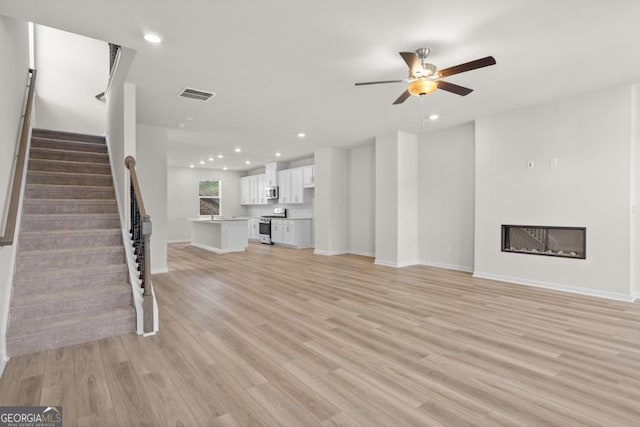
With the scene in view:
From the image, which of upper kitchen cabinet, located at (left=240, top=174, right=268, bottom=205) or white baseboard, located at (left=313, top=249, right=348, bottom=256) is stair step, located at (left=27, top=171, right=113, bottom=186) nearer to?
white baseboard, located at (left=313, top=249, right=348, bottom=256)

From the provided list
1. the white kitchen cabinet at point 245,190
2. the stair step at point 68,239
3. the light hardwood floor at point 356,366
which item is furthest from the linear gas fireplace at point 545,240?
the white kitchen cabinet at point 245,190

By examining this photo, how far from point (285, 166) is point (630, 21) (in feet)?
29.1

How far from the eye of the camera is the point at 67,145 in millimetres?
4938

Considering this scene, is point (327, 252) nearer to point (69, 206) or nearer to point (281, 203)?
point (281, 203)

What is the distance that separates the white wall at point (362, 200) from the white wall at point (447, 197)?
1.35 metres

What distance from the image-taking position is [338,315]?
3.54m

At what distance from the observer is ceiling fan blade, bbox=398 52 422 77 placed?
2.78 meters

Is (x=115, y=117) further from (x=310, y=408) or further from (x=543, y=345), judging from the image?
(x=543, y=345)

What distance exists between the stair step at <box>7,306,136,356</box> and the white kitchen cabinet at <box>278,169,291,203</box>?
7236 mm

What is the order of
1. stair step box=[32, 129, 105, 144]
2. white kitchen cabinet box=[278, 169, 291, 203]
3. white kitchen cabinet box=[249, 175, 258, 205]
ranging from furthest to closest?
1. white kitchen cabinet box=[249, 175, 258, 205]
2. white kitchen cabinet box=[278, 169, 291, 203]
3. stair step box=[32, 129, 105, 144]

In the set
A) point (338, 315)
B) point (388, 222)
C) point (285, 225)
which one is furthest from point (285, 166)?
point (338, 315)

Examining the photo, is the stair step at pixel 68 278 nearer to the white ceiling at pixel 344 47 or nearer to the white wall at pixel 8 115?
the white wall at pixel 8 115

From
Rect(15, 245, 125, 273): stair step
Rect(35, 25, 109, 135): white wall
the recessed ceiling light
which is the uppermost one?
Rect(35, 25, 109, 135): white wall

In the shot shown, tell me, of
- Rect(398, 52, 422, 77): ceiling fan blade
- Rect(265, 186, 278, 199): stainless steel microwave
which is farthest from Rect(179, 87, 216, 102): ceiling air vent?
Rect(265, 186, 278, 199): stainless steel microwave
